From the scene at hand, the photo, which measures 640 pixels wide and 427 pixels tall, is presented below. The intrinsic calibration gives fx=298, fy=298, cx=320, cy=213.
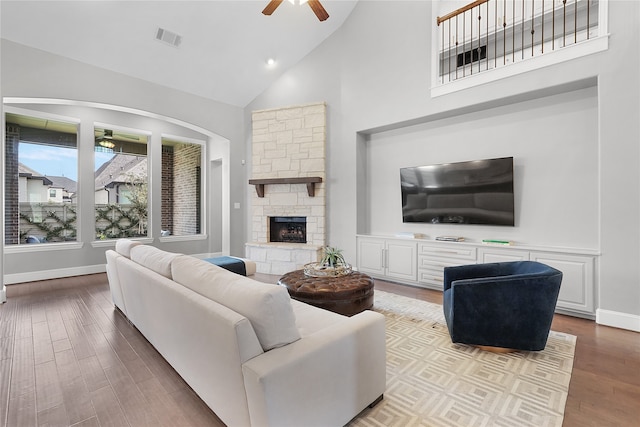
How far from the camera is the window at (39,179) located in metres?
4.85

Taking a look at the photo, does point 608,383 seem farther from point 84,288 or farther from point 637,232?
point 84,288

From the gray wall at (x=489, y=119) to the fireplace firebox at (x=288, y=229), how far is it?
66cm

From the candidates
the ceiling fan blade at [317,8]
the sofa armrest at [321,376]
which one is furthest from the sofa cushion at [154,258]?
the ceiling fan blade at [317,8]

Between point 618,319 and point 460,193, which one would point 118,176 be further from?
point 618,319

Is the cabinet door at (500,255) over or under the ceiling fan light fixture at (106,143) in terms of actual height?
under

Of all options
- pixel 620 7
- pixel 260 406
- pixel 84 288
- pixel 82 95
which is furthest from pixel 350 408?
pixel 82 95

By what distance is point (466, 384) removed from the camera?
6.54 ft

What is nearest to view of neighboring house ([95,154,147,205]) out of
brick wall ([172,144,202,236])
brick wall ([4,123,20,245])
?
brick wall ([172,144,202,236])

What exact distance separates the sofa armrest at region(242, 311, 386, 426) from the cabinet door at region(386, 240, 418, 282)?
2.86 meters

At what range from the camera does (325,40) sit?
5621mm

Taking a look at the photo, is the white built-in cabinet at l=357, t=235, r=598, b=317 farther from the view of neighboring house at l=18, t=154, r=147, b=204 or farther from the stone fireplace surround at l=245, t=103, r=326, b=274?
the view of neighboring house at l=18, t=154, r=147, b=204

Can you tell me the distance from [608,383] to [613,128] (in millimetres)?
2404

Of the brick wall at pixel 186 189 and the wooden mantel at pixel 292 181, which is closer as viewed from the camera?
the wooden mantel at pixel 292 181

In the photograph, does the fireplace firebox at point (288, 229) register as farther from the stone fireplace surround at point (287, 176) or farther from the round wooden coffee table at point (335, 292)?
the round wooden coffee table at point (335, 292)
